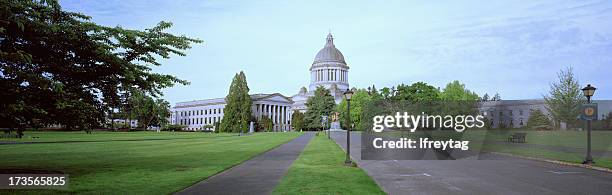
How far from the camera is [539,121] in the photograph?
71375 millimetres

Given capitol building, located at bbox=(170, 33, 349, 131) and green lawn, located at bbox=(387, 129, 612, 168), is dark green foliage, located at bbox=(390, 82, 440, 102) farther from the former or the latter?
capitol building, located at bbox=(170, 33, 349, 131)

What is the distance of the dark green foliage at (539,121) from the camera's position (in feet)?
223

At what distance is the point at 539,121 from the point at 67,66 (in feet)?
237

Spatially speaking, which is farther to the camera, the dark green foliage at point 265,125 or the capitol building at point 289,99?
the capitol building at point 289,99

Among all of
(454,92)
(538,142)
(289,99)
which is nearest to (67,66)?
(538,142)

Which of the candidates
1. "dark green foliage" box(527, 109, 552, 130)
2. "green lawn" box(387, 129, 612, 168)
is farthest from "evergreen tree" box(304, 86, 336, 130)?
"green lawn" box(387, 129, 612, 168)

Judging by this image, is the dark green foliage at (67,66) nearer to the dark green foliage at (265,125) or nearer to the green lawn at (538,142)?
the green lawn at (538,142)

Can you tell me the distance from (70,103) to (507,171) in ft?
52.2

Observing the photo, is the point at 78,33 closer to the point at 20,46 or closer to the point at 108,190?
the point at 20,46

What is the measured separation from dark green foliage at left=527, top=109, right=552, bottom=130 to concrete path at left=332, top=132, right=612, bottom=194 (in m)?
52.9

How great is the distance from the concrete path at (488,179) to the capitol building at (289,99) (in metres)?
136

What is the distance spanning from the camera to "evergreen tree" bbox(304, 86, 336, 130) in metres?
126

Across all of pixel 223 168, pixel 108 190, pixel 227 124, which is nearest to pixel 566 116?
pixel 223 168

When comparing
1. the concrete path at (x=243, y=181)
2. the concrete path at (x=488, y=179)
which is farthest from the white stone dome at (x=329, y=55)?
the concrete path at (x=243, y=181)
